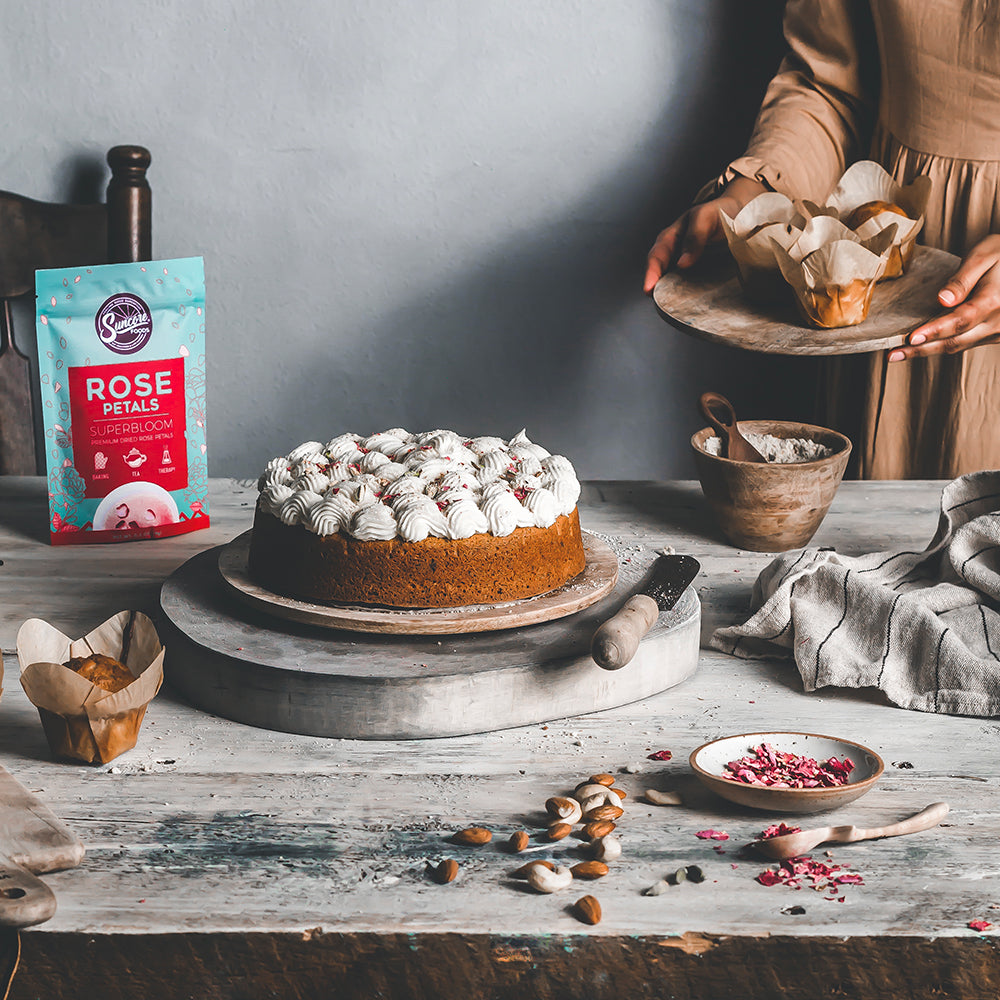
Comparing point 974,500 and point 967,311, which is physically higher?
point 967,311

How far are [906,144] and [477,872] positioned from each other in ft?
5.30

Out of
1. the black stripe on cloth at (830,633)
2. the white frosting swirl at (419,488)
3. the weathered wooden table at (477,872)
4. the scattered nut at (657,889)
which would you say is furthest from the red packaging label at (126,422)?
the scattered nut at (657,889)

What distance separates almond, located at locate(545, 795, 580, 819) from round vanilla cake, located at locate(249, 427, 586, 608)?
0.97ft

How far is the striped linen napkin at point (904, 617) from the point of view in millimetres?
1116

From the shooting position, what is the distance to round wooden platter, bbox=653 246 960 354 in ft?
4.56

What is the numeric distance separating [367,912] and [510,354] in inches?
69.9

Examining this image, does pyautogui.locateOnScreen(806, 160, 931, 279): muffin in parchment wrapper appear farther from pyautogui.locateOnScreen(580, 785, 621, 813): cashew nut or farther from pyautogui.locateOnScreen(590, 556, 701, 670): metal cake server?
pyautogui.locateOnScreen(580, 785, 621, 813): cashew nut

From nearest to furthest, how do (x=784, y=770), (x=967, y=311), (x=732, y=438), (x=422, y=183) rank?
(x=784, y=770)
(x=967, y=311)
(x=732, y=438)
(x=422, y=183)

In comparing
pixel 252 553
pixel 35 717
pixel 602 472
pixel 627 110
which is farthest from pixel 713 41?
pixel 35 717

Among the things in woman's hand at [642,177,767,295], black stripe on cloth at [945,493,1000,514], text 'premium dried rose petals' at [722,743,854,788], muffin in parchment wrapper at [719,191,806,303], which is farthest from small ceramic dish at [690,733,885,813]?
woman's hand at [642,177,767,295]

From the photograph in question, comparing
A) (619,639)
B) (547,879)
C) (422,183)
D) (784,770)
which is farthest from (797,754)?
(422,183)

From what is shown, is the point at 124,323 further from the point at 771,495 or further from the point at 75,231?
the point at 771,495

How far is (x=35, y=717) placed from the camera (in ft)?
3.55

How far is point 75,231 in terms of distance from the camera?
2.05 m
